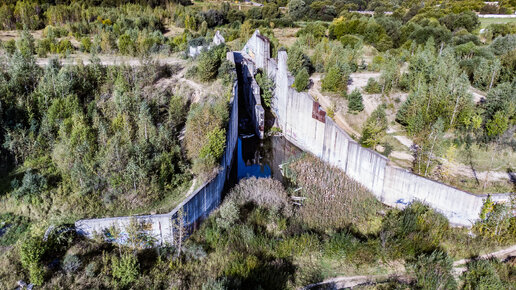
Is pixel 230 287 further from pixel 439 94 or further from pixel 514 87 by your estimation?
pixel 514 87

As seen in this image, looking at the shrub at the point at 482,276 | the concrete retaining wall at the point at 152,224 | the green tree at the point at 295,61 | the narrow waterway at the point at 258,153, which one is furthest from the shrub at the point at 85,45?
the shrub at the point at 482,276

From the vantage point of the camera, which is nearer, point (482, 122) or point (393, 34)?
point (482, 122)

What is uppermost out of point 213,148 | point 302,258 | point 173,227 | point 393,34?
point 393,34

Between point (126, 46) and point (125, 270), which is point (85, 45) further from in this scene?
point (125, 270)

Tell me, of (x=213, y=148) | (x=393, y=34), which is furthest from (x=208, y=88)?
(x=393, y=34)

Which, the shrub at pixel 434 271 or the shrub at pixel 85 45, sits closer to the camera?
the shrub at pixel 434 271

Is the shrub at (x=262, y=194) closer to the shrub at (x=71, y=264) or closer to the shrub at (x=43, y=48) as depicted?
the shrub at (x=71, y=264)

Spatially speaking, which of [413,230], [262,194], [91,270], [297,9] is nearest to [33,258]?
[91,270]

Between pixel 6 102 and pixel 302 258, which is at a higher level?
pixel 6 102
